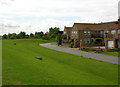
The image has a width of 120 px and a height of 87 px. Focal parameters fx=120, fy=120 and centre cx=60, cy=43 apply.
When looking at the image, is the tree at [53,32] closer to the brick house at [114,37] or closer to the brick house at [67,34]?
the brick house at [67,34]

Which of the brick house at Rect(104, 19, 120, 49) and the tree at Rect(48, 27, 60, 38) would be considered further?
the tree at Rect(48, 27, 60, 38)

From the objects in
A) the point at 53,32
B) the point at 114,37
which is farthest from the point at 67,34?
the point at 53,32

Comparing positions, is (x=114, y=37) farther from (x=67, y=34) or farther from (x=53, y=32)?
(x=53, y=32)

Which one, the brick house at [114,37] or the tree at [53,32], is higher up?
the tree at [53,32]

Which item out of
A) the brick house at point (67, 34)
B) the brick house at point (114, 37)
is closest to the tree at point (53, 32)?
the brick house at point (67, 34)

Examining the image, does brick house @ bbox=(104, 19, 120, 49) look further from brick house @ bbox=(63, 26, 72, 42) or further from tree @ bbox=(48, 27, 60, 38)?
tree @ bbox=(48, 27, 60, 38)

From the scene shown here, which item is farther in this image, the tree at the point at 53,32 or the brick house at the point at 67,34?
the tree at the point at 53,32

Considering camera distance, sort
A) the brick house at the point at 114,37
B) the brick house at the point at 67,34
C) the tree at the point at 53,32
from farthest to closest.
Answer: the tree at the point at 53,32 → the brick house at the point at 67,34 → the brick house at the point at 114,37

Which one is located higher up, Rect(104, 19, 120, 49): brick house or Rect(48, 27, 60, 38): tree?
Rect(48, 27, 60, 38): tree

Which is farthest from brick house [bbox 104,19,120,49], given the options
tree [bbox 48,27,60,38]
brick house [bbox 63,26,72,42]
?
tree [bbox 48,27,60,38]

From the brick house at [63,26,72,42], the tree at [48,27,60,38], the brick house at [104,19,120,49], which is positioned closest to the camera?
the brick house at [104,19,120,49]

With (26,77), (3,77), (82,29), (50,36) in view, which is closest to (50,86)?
(26,77)

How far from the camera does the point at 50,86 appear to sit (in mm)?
8578

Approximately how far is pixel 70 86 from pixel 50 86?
1.49 m
